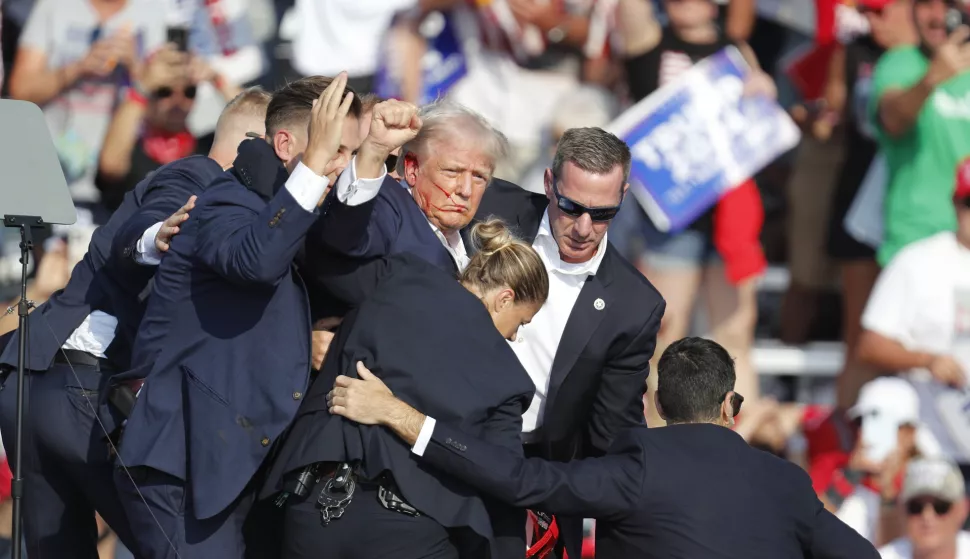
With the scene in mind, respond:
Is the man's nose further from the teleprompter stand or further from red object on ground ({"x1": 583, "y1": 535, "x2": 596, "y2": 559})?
red object on ground ({"x1": 583, "y1": 535, "x2": 596, "y2": 559})

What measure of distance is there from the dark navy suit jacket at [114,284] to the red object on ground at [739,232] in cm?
346

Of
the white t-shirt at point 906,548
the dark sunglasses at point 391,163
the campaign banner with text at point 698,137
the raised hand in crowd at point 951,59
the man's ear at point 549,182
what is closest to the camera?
the dark sunglasses at point 391,163

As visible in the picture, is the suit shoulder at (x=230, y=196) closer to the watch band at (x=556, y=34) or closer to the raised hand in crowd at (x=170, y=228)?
the raised hand in crowd at (x=170, y=228)

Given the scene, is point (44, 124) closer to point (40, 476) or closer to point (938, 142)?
point (40, 476)

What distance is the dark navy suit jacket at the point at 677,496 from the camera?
3.42 meters

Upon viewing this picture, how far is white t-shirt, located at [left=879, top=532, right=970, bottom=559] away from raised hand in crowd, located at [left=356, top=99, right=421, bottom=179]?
4233 mm

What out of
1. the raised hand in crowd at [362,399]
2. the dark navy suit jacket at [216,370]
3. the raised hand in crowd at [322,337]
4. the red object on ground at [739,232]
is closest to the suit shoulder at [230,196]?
the dark navy suit jacket at [216,370]

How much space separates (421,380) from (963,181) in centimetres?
435

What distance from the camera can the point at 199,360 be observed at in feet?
11.3

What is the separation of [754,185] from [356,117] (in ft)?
13.0

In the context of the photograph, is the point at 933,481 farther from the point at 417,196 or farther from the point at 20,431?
the point at 20,431

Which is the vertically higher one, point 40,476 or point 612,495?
point 612,495

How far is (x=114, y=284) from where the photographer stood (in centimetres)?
402

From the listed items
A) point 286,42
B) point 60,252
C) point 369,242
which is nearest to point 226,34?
point 286,42
